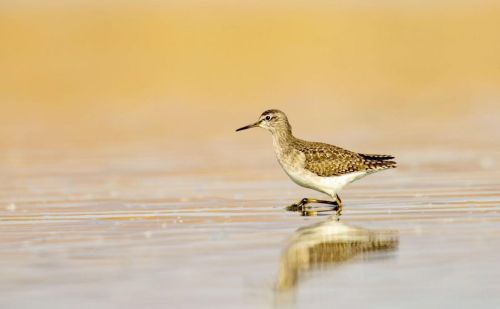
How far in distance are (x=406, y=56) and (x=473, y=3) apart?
17948mm

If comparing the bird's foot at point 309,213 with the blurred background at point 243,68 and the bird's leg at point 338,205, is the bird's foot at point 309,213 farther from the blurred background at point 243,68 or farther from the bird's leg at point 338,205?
the blurred background at point 243,68

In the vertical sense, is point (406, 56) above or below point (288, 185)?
above

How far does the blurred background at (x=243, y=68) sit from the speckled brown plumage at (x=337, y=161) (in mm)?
9824

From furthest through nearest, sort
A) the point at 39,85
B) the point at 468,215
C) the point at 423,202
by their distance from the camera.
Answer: the point at 39,85 → the point at 423,202 → the point at 468,215

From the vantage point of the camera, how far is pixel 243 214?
16.1 metres

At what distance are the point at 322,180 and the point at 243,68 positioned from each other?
29893 mm

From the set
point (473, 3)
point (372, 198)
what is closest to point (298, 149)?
point (372, 198)

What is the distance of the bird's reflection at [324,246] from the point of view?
11.7 metres

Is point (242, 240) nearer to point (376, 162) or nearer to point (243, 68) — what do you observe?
point (376, 162)

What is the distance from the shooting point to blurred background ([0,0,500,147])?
32688 millimetres

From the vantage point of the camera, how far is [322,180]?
17328mm

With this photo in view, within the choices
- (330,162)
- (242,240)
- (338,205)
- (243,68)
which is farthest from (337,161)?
(243,68)

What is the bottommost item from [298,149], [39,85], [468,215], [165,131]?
[468,215]

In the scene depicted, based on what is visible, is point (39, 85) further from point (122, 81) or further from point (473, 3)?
point (473, 3)
